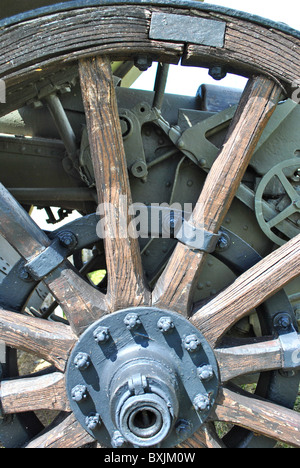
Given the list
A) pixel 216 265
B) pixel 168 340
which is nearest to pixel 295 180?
pixel 216 265

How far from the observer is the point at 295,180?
6.70 feet

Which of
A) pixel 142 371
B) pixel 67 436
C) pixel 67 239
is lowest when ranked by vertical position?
pixel 67 436

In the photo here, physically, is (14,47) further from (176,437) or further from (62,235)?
(176,437)

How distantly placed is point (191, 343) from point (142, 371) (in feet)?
0.66

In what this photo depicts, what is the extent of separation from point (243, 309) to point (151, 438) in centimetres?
56

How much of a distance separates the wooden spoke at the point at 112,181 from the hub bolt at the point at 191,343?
206mm

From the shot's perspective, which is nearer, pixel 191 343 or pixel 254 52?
pixel 254 52

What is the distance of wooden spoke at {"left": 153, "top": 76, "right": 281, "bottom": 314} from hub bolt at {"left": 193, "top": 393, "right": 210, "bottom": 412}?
0.31m

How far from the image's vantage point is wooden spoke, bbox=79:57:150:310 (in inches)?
57.1

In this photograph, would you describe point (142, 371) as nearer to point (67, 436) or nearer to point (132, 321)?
point (132, 321)

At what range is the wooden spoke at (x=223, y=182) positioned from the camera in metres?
1.51

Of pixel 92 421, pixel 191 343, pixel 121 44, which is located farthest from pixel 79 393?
pixel 121 44

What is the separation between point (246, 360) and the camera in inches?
65.6

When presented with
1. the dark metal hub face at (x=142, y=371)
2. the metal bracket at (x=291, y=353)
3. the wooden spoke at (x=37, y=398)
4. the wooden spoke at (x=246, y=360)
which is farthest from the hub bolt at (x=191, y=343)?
the wooden spoke at (x=37, y=398)
